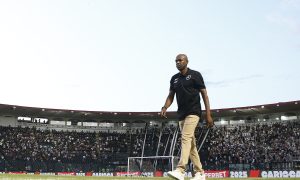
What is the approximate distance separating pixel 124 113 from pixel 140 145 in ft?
21.8

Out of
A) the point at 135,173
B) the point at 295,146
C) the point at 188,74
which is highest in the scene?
the point at 188,74

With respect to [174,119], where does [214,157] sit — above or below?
below

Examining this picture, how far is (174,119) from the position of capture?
71500 mm

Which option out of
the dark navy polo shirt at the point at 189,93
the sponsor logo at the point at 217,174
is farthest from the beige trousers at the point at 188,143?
the sponsor logo at the point at 217,174

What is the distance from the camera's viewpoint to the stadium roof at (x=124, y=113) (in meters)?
60.2

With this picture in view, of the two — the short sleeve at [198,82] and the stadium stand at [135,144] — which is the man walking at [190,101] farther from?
the stadium stand at [135,144]

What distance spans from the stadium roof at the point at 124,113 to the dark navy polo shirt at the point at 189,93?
50.8m

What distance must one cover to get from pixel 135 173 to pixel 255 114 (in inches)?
999

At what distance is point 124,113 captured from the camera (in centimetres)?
6719

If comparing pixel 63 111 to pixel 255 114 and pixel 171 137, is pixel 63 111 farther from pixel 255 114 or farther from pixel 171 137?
pixel 255 114

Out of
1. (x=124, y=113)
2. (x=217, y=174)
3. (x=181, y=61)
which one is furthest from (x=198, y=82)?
(x=124, y=113)

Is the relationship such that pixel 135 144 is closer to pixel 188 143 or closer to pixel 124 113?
A: pixel 124 113

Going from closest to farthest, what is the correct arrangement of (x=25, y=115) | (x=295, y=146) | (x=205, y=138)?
(x=295, y=146) → (x=205, y=138) → (x=25, y=115)

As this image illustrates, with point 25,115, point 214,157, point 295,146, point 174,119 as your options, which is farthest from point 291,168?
point 25,115
